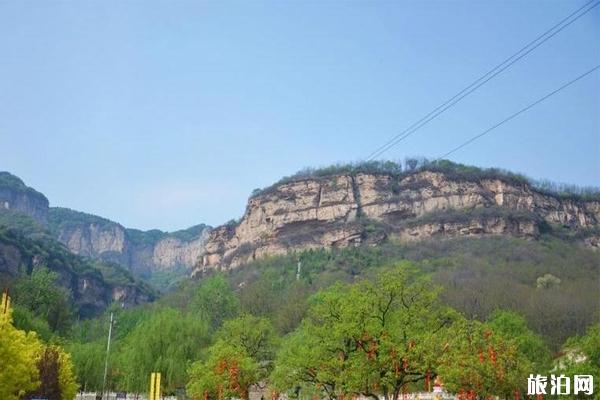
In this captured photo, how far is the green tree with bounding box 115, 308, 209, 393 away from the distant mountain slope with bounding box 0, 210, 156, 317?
57489 millimetres

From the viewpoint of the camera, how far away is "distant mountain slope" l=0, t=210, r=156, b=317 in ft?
332

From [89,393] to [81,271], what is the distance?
8628cm

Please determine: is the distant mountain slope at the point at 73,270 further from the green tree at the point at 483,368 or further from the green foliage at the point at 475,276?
the green tree at the point at 483,368

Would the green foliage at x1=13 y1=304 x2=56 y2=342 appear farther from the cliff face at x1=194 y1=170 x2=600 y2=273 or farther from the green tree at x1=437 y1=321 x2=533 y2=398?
the cliff face at x1=194 y1=170 x2=600 y2=273

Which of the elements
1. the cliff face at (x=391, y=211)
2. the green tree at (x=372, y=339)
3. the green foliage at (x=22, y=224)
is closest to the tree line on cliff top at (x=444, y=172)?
the cliff face at (x=391, y=211)

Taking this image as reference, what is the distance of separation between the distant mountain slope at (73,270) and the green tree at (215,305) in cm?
3932

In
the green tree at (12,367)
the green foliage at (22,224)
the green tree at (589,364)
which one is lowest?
the green tree at (12,367)

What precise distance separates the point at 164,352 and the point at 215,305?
22.5 m

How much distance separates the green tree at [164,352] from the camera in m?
38.9

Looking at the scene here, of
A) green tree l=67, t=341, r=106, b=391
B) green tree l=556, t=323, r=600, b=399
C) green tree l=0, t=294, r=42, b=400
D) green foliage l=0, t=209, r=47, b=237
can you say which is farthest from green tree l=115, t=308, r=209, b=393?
green foliage l=0, t=209, r=47, b=237

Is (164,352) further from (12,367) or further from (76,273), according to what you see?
(76,273)

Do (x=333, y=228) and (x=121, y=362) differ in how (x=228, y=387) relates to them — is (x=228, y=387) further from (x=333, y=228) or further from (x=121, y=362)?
(x=333, y=228)

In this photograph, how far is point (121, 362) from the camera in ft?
137

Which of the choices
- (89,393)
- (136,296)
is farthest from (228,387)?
(136,296)
